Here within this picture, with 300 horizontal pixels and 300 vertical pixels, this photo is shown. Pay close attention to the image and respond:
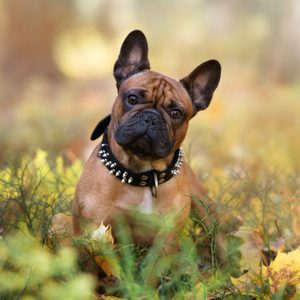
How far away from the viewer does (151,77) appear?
3.44 m

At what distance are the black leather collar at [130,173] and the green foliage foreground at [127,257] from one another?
0.96 feet

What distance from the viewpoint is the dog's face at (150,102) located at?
3199 millimetres

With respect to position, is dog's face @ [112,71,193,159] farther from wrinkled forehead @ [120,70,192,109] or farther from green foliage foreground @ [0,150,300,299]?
green foliage foreground @ [0,150,300,299]

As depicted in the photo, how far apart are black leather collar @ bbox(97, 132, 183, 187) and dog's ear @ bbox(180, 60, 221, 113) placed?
0.50 m

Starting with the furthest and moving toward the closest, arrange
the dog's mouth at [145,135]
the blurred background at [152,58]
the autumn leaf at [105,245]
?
the blurred background at [152,58] < the dog's mouth at [145,135] < the autumn leaf at [105,245]

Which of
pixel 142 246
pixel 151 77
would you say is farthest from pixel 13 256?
pixel 151 77

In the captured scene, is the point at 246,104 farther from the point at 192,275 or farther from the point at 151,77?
the point at 192,275

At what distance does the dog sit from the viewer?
126 inches

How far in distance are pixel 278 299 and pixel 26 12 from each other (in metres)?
14.2

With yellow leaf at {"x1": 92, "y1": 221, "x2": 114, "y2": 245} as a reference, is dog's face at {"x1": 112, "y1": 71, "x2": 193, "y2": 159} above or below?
above

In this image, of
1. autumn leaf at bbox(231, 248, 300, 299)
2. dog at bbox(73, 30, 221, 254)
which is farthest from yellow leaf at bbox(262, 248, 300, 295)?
dog at bbox(73, 30, 221, 254)

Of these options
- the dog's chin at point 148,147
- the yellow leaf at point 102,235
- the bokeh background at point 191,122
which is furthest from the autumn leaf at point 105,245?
the dog's chin at point 148,147

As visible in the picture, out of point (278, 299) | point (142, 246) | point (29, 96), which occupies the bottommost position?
point (278, 299)

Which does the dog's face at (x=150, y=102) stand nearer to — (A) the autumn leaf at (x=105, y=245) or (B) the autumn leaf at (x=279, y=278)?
(A) the autumn leaf at (x=105, y=245)
